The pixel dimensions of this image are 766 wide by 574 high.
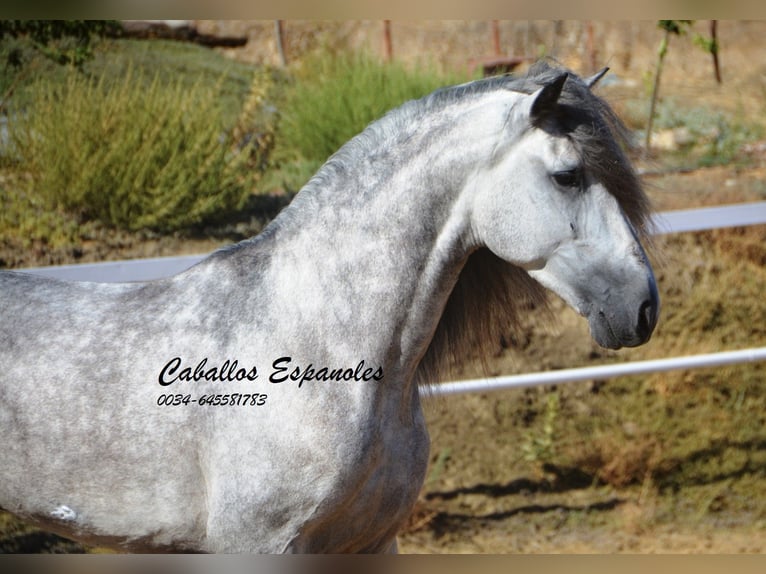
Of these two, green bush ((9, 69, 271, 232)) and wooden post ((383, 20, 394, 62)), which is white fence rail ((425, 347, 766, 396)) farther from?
wooden post ((383, 20, 394, 62))

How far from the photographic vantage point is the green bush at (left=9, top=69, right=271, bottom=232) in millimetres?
4141

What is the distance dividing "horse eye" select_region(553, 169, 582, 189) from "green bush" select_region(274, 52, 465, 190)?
317cm

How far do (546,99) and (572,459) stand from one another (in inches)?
112

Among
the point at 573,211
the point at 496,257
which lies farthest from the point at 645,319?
the point at 496,257

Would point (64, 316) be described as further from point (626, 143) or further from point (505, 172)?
point (626, 143)

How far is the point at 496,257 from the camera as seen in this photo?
77.3 inches

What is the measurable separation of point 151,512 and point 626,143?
4.49ft

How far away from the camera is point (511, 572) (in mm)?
2150

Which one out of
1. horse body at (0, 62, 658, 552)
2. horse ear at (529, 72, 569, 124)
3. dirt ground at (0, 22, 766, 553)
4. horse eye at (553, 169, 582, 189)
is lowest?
dirt ground at (0, 22, 766, 553)

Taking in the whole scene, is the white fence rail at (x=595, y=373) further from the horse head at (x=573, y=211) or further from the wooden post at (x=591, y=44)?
the wooden post at (x=591, y=44)

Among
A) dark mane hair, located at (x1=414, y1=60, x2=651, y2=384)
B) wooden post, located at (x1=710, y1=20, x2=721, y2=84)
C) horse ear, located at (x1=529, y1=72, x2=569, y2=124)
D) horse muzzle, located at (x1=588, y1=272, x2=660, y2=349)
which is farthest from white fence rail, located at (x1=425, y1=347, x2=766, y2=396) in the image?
wooden post, located at (x1=710, y1=20, x2=721, y2=84)

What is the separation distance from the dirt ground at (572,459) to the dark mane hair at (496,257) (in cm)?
135

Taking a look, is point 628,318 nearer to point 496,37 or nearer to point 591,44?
point 496,37

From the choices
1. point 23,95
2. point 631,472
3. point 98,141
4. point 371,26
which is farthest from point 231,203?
point 631,472
